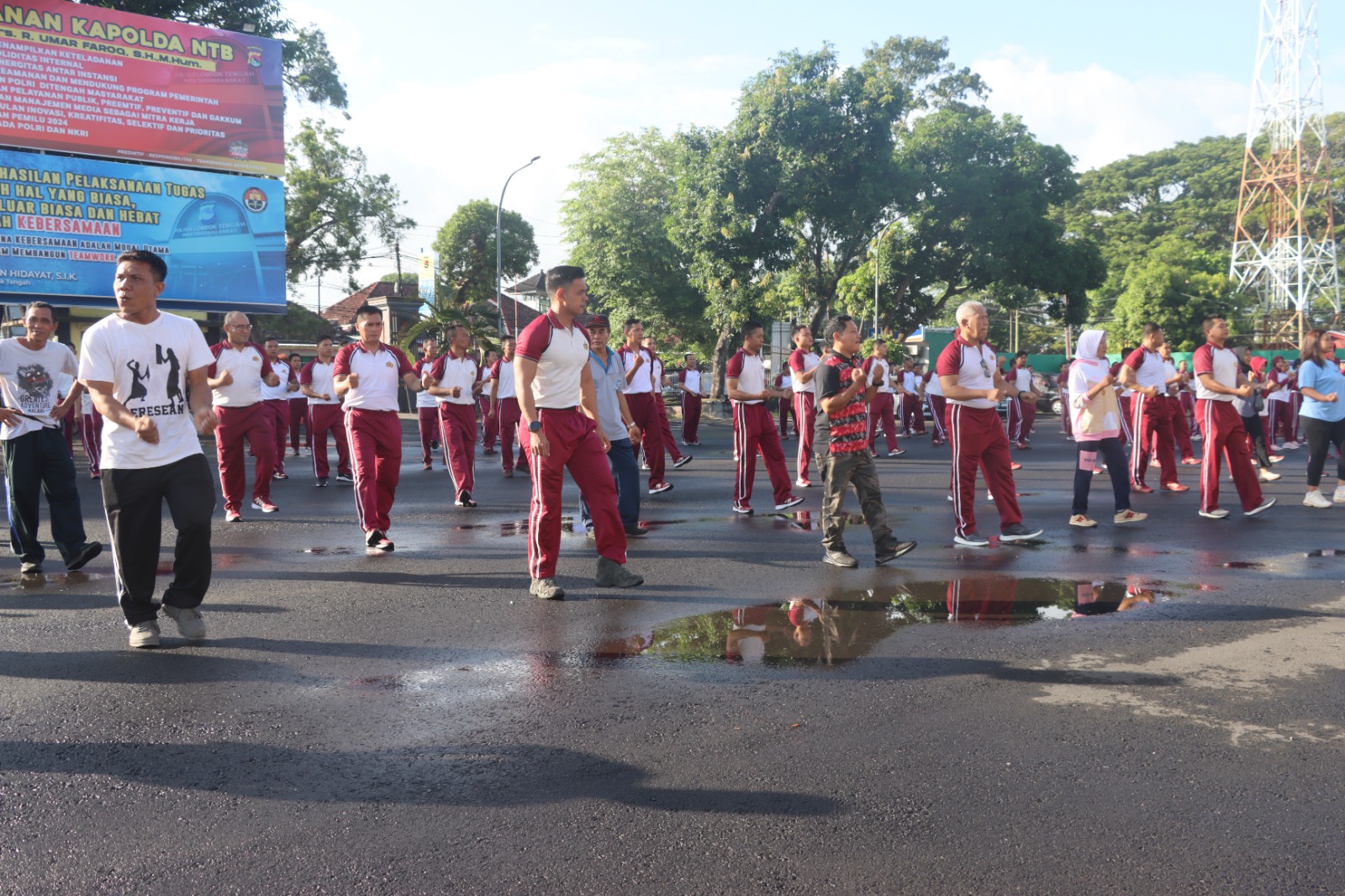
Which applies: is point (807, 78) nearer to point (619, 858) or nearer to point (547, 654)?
point (547, 654)

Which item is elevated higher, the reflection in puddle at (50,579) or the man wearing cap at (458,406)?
the man wearing cap at (458,406)

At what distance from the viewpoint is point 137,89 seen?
844 inches

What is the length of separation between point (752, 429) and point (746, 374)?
0.60m

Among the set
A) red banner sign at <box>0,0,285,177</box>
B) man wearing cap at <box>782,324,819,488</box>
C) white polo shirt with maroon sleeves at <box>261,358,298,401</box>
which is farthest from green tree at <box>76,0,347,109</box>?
man wearing cap at <box>782,324,819,488</box>

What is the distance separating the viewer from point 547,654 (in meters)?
5.22

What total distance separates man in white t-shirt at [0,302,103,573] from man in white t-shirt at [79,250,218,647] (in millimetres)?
2269

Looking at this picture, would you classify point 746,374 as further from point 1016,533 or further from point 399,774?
point 399,774

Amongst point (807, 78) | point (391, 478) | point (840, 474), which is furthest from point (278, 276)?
point (840, 474)

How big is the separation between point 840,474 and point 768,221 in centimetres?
2210

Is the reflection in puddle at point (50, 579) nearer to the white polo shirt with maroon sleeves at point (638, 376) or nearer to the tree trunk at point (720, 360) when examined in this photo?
the white polo shirt with maroon sleeves at point (638, 376)

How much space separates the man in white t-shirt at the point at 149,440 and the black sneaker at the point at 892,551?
4.29m

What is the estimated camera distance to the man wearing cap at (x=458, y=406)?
1162 cm

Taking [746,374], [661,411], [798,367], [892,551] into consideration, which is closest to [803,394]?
[798,367]

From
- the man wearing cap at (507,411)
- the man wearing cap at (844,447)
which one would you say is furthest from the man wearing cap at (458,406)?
the man wearing cap at (844,447)
